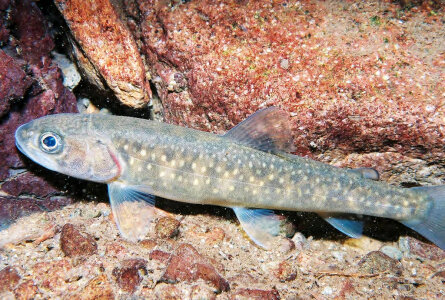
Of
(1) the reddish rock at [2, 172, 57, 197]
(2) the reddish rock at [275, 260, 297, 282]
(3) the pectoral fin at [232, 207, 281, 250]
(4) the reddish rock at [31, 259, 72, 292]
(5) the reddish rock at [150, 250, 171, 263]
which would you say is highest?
(1) the reddish rock at [2, 172, 57, 197]

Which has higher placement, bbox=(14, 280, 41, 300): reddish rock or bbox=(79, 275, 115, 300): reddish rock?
bbox=(14, 280, 41, 300): reddish rock

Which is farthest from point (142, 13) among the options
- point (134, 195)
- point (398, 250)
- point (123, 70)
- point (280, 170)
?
point (398, 250)

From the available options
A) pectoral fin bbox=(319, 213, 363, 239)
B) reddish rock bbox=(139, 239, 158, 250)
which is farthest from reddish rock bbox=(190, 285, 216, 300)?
pectoral fin bbox=(319, 213, 363, 239)

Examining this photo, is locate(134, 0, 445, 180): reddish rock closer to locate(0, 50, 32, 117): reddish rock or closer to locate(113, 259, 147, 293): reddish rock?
locate(0, 50, 32, 117): reddish rock

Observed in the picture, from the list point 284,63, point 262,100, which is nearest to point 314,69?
point 284,63

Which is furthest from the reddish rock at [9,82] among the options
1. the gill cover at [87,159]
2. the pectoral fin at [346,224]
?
the pectoral fin at [346,224]

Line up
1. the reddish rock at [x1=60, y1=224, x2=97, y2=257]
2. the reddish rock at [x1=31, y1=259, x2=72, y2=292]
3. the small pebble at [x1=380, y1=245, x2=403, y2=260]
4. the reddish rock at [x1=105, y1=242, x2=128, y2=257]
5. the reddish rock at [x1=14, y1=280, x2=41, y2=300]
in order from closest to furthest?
the reddish rock at [x1=14, y1=280, x2=41, y2=300] < the reddish rock at [x1=31, y1=259, x2=72, y2=292] < the reddish rock at [x1=60, y1=224, x2=97, y2=257] < the reddish rock at [x1=105, y1=242, x2=128, y2=257] < the small pebble at [x1=380, y1=245, x2=403, y2=260]

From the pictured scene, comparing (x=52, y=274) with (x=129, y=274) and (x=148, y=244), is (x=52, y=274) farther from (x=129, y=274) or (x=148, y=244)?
(x=148, y=244)
